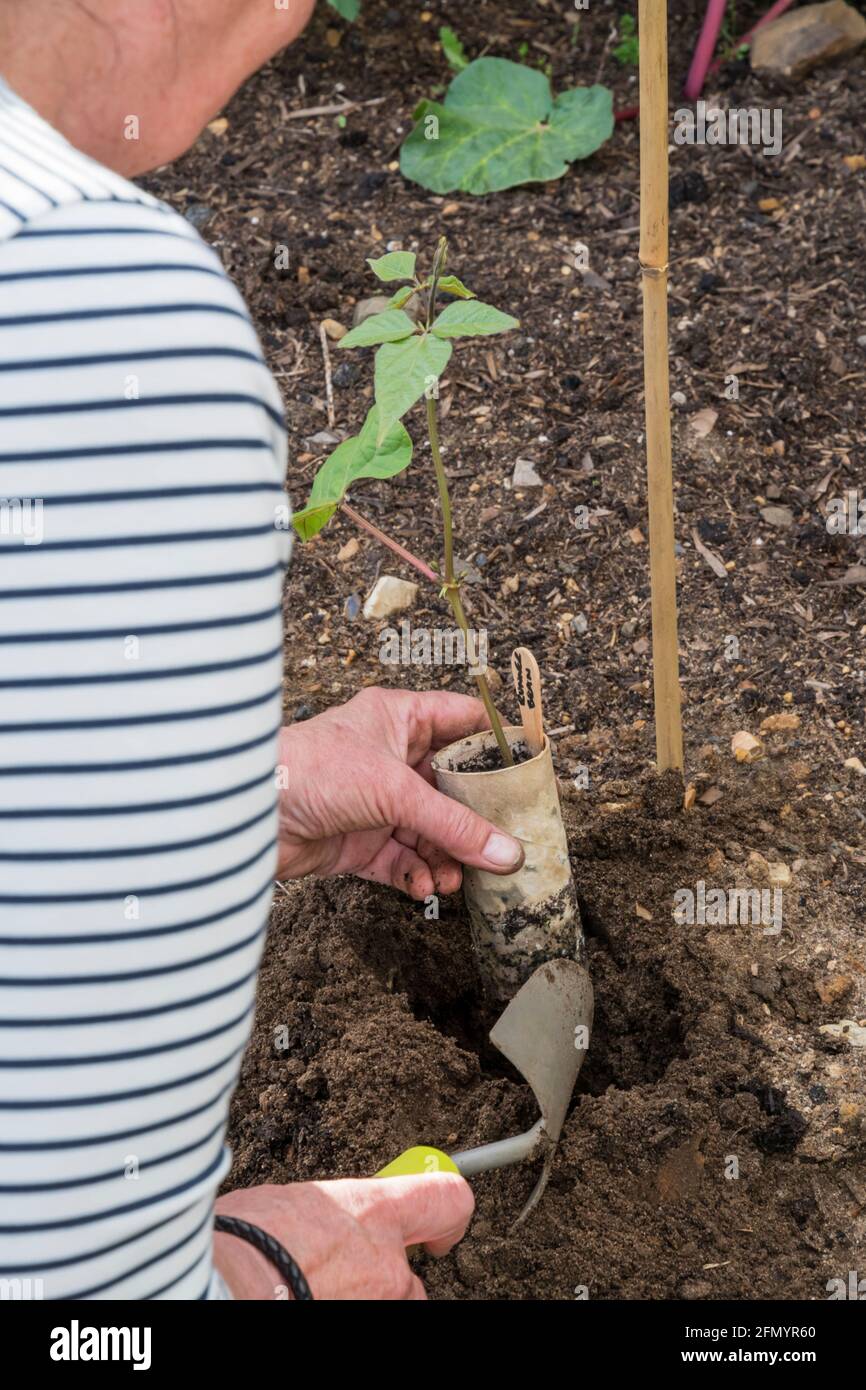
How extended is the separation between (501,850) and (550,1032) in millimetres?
217

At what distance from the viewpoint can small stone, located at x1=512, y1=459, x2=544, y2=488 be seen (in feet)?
7.24

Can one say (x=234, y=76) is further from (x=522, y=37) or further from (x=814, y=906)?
(x=522, y=37)

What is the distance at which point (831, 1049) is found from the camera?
1564mm

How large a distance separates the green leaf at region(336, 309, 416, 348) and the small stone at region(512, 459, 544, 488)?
0.95 metres

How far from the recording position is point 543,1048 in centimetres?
150

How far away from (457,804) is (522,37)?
6.83 feet

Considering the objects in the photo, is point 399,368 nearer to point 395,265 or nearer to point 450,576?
point 395,265

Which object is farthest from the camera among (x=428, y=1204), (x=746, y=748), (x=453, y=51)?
(x=453, y=51)

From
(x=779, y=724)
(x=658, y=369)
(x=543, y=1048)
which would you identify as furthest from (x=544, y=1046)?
(x=658, y=369)

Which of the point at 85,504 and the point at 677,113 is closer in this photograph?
the point at 85,504

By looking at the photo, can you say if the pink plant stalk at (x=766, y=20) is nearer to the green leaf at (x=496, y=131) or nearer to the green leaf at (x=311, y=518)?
the green leaf at (x=496, y=131)

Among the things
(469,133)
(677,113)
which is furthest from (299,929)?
(677,113)

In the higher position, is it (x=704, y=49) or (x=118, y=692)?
(x=704, y=49)

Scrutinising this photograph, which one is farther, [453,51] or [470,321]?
[453,51]
